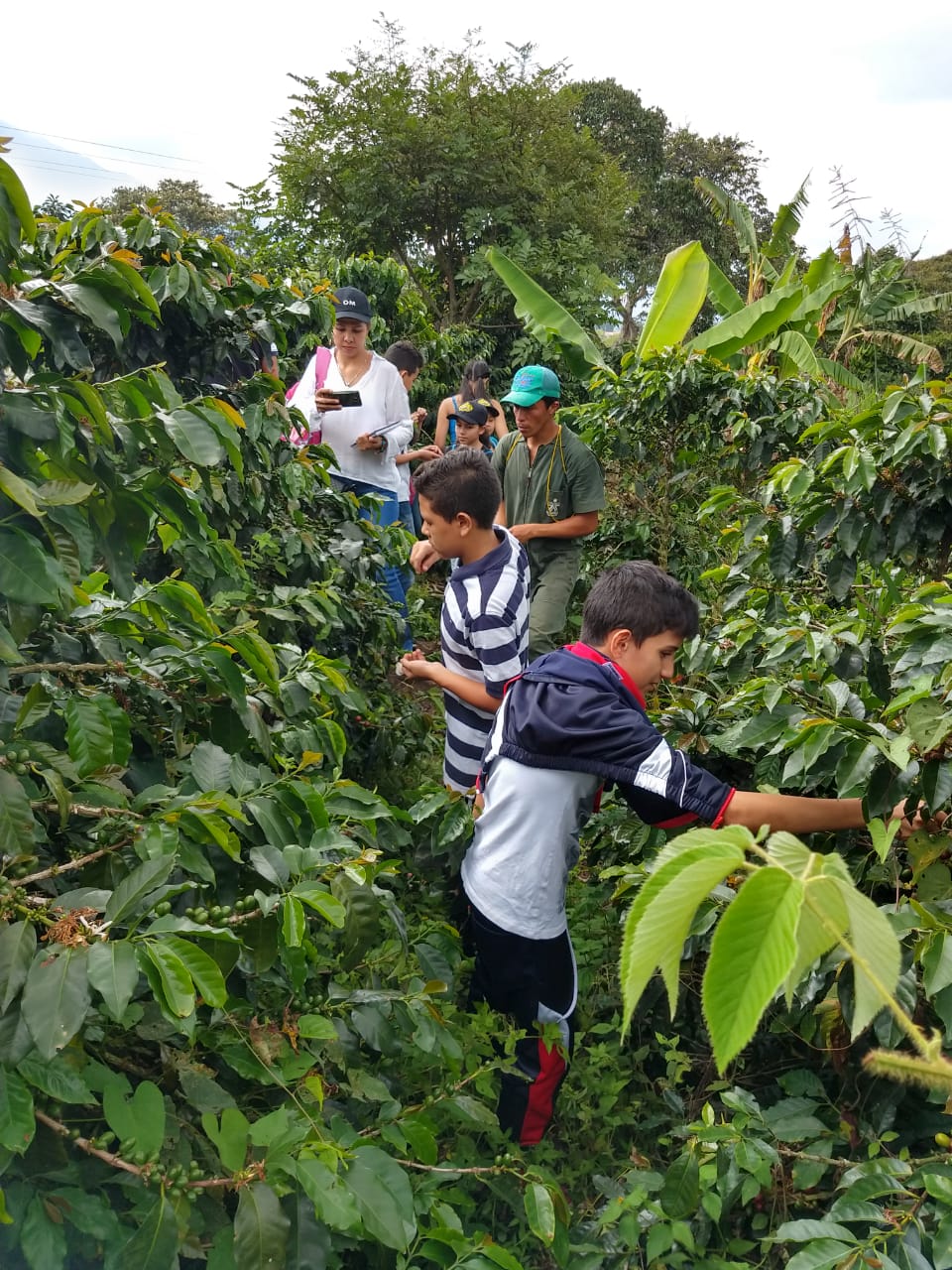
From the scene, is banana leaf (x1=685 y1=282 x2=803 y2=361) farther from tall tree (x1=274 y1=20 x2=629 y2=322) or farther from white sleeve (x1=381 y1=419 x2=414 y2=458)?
tall tree (x1=274 y1=20 x2=629 y2=322)

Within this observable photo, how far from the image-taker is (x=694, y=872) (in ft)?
1.81

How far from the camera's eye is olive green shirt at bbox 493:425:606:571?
4031mm

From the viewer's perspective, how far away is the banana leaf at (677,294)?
672 centimetres

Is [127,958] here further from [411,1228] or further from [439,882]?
[439,882]

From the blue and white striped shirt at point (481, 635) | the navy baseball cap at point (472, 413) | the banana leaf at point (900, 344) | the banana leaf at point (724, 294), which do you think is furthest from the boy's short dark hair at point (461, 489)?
the banana leaf at point (900, 344)

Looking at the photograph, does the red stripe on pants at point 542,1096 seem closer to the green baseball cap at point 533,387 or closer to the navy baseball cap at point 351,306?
the green baseball cap at point 533,387

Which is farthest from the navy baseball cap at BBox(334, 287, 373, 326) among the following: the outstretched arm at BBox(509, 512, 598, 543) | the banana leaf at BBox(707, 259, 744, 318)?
the banana leaf at BBox(707, 259, 744, 318)

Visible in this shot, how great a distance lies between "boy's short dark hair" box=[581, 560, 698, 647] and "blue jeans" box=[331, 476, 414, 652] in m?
1.78

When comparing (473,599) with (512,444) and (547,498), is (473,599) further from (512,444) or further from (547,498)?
(512,444)

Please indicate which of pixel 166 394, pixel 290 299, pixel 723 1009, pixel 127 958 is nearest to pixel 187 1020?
pixel 127 958

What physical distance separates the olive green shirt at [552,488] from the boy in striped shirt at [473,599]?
1357 millimetres

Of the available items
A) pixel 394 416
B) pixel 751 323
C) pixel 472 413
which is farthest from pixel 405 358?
pixel 751 323

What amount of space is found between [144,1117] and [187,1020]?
0.19 m

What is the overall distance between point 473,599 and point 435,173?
34.6ft
